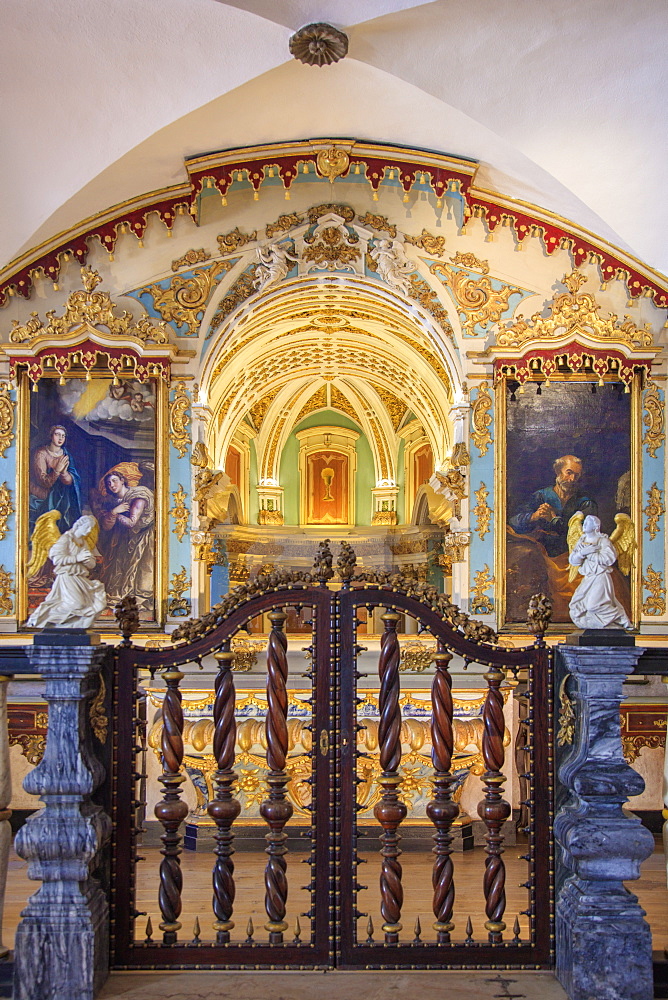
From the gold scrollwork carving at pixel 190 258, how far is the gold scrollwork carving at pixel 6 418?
2109 millimetres

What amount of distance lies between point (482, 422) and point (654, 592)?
2410mm

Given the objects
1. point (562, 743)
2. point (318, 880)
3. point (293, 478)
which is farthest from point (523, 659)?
point (293, 478)

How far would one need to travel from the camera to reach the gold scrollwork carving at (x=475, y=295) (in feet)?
33.2

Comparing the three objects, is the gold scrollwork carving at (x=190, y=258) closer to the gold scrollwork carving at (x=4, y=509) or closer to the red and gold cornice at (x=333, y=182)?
the red and gold cornice at (x=333, y=182)

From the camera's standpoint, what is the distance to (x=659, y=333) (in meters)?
9.84

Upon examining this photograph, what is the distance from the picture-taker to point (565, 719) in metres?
4.61

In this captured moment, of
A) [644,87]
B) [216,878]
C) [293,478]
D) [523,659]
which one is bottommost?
[216,878]

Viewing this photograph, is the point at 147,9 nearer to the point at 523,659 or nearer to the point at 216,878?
the point at 523,659

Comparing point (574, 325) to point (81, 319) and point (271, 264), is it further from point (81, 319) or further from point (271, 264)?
point (81, 319)

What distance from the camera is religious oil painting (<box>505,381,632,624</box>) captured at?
392 inches

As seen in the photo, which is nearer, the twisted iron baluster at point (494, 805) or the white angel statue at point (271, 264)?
the twisted iron baluster at point (494, 805)

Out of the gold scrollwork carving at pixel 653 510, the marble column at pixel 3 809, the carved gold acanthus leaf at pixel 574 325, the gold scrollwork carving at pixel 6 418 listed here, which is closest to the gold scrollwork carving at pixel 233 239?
the gold scrollwork carving at pixel 6 418

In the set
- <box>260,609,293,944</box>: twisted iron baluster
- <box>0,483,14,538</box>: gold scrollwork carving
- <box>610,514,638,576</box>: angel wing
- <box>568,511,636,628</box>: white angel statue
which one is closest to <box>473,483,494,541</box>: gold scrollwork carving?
<box>610,514,638,576</box>: angel wing

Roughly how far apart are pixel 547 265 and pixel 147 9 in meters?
4.83
